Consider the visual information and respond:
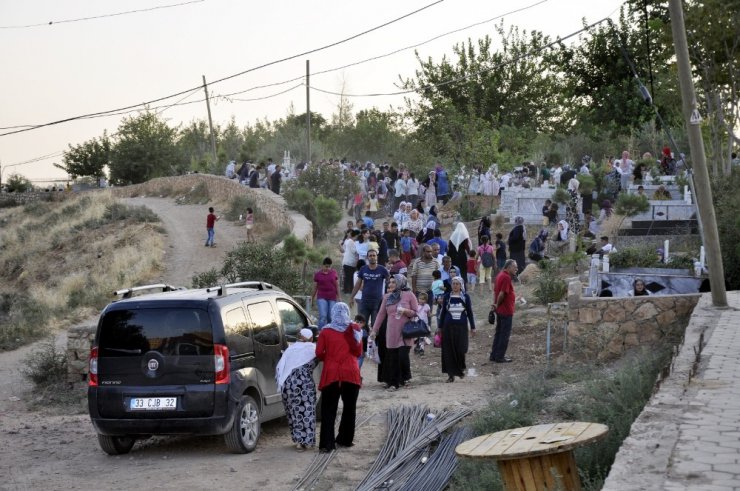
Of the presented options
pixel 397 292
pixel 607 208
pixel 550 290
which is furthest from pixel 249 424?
pixel 607 208

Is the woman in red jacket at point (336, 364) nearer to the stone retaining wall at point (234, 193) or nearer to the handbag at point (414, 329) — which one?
the handbag at point (414, 329)

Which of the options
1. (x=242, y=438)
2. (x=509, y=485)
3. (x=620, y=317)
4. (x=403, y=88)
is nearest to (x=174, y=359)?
(x=242, y=438)

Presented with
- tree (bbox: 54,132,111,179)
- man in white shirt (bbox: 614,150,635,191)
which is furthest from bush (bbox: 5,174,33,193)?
man in white shirt (bbox: 614,150,635,191)

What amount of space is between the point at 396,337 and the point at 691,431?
6910mm

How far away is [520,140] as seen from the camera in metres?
48.0

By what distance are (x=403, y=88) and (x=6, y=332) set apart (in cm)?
3332

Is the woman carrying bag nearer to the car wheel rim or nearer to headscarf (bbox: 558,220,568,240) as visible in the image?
the car wheel rim

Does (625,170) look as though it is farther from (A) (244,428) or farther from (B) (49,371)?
(A) (244,428)

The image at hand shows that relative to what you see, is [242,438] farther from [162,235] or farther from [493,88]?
[493,88]

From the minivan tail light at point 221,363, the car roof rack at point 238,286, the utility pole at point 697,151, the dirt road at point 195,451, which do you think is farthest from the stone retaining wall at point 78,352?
the utility pole at point 697,151

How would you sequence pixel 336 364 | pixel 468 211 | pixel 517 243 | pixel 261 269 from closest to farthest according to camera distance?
1. pixel 336 364
2. pixel 261 269
3. pixel 517 243
4. pixel 468 211

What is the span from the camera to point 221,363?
10070mm

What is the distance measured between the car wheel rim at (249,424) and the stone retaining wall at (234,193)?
16150mm

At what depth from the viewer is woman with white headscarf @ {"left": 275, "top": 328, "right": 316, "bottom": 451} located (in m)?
10.6
